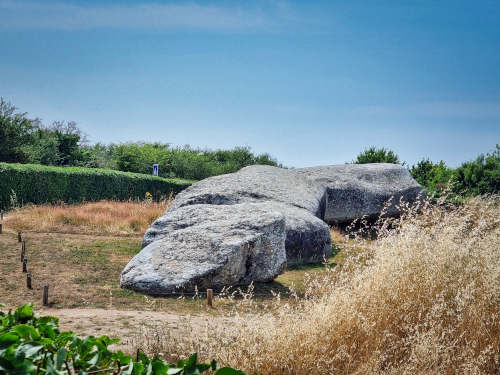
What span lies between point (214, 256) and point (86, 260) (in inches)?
117

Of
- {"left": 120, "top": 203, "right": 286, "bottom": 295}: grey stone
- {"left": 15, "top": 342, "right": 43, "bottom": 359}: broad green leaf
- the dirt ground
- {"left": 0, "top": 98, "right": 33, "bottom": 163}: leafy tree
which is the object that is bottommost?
the dirt ground

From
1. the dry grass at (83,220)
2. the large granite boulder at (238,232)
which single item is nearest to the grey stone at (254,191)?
the large granite boulder at (238,232)

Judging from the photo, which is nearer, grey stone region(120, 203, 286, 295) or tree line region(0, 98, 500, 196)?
grey stone region(120, 203, 286, 295)

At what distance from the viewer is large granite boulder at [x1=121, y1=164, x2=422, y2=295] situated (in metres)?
7.37

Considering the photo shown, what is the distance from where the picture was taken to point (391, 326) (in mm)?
4684

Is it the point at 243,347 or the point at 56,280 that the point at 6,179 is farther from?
the point at 243,347

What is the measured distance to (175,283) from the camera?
280 inches

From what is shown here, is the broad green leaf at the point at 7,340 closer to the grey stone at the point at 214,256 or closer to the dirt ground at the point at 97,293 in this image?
the dirt ground at the point at 97,293

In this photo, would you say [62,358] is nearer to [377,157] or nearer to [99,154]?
[377,157]

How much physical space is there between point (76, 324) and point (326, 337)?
2.75 meters

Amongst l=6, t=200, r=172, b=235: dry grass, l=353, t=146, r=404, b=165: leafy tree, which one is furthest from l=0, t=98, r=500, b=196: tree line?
l=6, t=200, r=172, b=235: dry grass

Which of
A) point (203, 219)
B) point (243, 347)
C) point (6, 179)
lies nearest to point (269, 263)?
point (203, 219)

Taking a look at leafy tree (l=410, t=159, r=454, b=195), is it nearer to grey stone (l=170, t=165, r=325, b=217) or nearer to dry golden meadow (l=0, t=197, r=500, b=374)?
grey stone (l=170, t=165, r=325, b=217)

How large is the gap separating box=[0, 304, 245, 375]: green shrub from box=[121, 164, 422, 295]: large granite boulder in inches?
186
